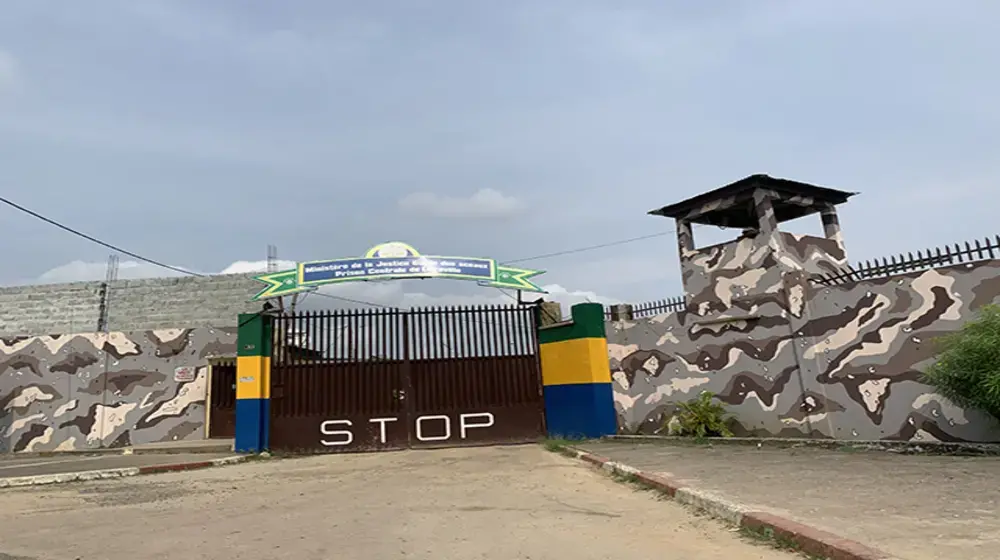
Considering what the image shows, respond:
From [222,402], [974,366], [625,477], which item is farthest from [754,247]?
[222,402]

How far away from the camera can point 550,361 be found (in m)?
12.7

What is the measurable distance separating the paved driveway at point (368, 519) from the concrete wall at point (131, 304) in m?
10.5

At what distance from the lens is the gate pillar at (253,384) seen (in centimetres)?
1182

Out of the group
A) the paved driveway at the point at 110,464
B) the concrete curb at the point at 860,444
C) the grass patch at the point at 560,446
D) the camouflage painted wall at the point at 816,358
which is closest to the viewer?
the concrete curb at the point at 860,444

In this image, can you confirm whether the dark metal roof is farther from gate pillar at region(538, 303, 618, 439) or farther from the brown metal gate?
the brown metal gate

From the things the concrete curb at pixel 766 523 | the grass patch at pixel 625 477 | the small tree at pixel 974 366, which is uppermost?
the small tree at pixel 974 366

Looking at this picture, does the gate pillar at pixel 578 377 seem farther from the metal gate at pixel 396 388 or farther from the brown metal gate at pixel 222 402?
the brown metal gate at pixel 222 402

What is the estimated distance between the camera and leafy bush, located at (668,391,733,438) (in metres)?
10.7

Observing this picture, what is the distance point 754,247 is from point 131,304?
1844cm

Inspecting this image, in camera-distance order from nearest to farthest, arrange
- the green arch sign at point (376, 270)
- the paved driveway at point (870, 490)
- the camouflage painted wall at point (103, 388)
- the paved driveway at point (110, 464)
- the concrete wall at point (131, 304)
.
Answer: the paved driveway at point (870, 490), the paved driveway at point (110, 464), the green arch sign at point (376, 270), the camouflage painted wall at point (103, 388), the concrete wall at point (131, 304)

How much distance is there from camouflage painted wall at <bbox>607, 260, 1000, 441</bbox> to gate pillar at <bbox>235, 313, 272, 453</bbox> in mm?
7301

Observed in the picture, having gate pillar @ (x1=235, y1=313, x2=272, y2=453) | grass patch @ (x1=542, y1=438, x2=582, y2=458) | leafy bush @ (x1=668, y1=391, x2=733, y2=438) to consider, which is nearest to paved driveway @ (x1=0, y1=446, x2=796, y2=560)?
grass patch @ (x1=542, y1=438, x2=582, y2=458)

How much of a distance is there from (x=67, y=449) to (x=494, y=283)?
38.6 ft

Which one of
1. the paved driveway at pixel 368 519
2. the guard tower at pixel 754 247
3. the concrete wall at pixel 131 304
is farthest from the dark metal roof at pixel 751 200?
the concrete wall at pixel 131 304
